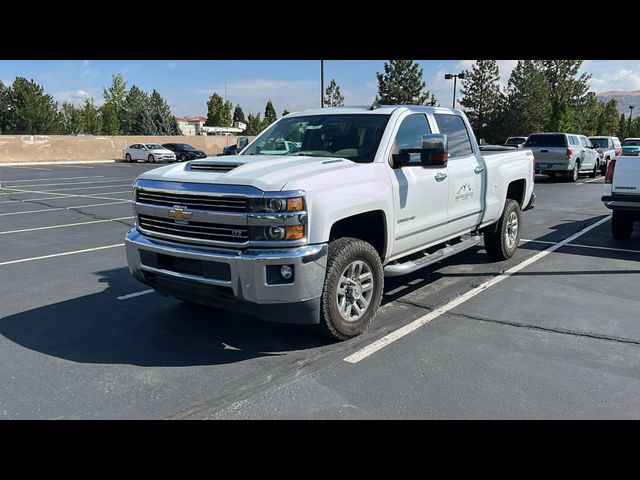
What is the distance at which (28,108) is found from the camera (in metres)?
50.4

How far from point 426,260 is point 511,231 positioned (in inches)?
108

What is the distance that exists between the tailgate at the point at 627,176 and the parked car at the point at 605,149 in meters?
17.7

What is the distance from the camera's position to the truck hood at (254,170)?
395 centimetres

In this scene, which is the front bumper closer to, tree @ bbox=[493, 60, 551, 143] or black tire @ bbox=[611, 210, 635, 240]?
black tire @ bbox=[611, 210, 635, 240]

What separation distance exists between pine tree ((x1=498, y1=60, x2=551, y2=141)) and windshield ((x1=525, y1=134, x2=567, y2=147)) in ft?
114

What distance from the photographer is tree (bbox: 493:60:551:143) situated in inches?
2064

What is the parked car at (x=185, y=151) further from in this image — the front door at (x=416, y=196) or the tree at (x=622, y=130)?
the tree at (x=622, y=130)

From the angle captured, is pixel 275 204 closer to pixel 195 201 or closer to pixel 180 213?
pixel 195 201

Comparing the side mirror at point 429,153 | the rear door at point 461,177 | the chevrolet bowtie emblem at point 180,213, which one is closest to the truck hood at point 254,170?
the chevrolet bowtie emblem at point 180,213
